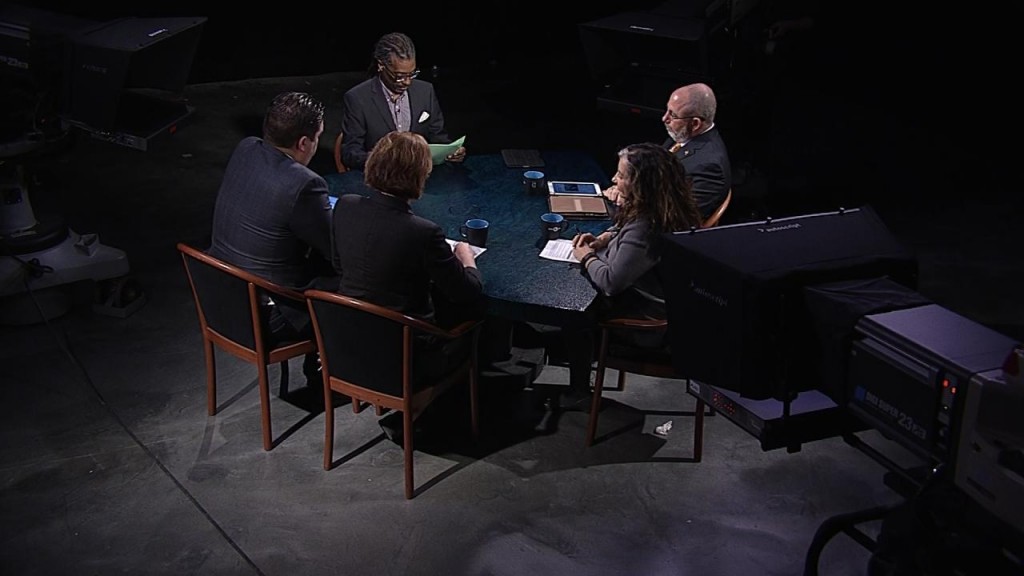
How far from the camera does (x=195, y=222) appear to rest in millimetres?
5512

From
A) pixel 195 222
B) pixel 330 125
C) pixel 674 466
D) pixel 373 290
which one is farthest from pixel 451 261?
pixel 330 125

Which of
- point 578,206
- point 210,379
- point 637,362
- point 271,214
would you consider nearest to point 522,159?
point 578,206

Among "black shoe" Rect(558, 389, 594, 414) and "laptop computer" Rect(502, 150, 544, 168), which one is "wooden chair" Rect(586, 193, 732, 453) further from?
"laptop computer" Rect(502, 150, 544, 168)

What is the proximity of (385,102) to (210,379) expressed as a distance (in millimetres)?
1500

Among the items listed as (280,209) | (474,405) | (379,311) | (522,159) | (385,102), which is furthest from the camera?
(385,102)

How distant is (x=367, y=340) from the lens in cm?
327

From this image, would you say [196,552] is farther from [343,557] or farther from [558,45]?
[558,45]

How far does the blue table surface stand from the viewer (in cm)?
337

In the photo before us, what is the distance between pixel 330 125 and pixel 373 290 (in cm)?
398

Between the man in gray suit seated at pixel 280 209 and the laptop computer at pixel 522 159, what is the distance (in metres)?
1.06

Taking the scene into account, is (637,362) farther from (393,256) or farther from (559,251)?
(393,256)

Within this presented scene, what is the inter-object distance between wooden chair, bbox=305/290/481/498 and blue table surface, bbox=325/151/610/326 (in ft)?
0.71

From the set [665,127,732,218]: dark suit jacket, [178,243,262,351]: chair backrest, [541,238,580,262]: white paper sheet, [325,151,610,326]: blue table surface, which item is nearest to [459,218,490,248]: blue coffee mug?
[325,151,610,326]: blue table surface

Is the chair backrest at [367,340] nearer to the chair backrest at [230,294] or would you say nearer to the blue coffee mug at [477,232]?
the chair backrest at [230,294]
